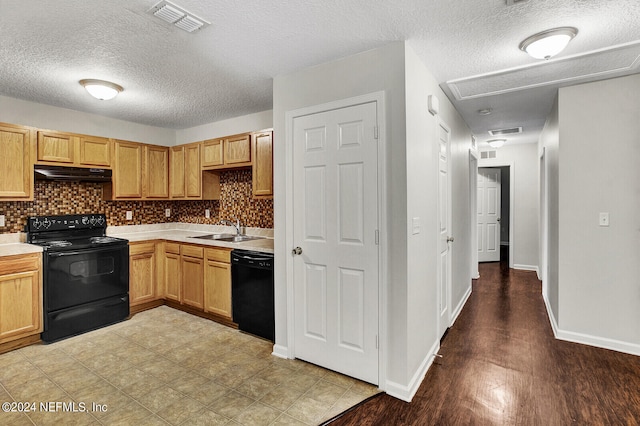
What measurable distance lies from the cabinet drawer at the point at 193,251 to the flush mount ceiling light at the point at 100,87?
177 centimetres

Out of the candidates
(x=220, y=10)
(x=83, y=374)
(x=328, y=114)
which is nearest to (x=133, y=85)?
(x=220, y=10)

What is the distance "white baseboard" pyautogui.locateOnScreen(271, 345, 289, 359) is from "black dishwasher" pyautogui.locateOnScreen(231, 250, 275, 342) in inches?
10.6

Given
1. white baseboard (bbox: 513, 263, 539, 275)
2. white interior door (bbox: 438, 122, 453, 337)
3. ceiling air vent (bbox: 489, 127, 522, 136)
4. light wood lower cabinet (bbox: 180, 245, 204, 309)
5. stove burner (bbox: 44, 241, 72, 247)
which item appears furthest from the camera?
white baseboard (bbox: 513, 263, 539, 275)

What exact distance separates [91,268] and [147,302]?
87 cm

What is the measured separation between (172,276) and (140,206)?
1246 millimetres

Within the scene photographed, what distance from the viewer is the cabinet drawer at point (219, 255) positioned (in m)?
3.57

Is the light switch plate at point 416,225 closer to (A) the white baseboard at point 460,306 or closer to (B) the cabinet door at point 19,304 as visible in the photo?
(A) the white baseboard at point 460,306

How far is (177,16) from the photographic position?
76.7 inches

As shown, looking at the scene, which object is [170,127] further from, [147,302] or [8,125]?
[147,302]

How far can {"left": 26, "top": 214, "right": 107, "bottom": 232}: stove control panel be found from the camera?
3637 mm

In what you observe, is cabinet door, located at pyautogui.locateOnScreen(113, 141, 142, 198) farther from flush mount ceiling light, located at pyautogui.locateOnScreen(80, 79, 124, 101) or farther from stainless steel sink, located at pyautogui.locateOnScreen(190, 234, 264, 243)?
flush mount ceiling light, located at pyautogui.locateOnScreen(80, 79, 124, 101)

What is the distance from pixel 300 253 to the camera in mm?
2779

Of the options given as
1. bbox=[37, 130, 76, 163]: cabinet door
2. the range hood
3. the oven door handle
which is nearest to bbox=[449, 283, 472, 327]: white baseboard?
the oven door handle

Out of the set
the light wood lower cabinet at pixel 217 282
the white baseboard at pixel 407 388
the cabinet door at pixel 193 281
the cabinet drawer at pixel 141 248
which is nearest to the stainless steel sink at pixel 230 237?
the cabinet door at pixel 193 281
